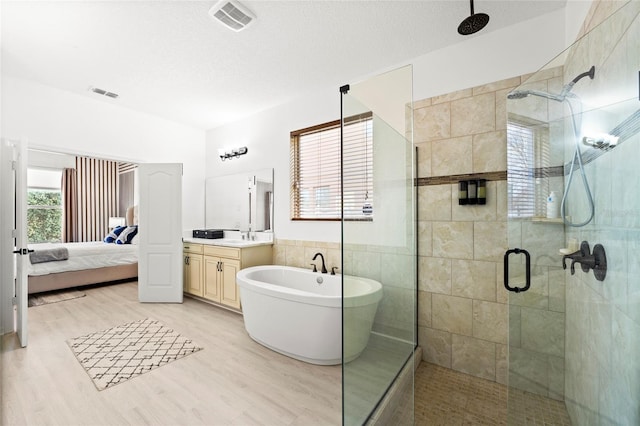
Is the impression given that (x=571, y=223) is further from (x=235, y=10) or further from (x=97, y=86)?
(x=97, y=86)

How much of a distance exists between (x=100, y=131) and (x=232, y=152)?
171 cm

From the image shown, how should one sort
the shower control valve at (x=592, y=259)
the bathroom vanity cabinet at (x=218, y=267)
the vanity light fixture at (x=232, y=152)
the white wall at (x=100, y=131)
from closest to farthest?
1. the shower control valve at (x=592, y=259)
2. the white wall at (x=100, y=131)
3. the bathroom vanity cabinet at (x=218, y=267)
4. the vanity light fixture at (x=232, y=152)

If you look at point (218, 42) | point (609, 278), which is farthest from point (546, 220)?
point (218, 42)

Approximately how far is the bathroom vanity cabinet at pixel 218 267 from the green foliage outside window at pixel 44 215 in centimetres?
475

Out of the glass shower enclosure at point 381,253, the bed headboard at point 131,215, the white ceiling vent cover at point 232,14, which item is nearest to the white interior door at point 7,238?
the white ceiling vent cover at point 232,14

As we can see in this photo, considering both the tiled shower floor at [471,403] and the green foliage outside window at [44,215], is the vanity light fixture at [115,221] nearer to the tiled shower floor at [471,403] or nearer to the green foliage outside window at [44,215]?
the green foliage outside window at [44,215]

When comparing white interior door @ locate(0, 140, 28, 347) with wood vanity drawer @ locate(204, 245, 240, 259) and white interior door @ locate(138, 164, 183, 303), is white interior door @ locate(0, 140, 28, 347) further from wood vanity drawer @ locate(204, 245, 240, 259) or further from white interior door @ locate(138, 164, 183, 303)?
wood vanity drawer @ locate(204, 245, 240, 259)

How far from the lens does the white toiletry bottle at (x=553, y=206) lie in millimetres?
1406

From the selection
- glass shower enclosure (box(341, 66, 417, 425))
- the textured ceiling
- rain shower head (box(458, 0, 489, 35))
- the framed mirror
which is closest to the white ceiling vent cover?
the textured ceiling

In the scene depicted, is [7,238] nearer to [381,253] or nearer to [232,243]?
[232,243]

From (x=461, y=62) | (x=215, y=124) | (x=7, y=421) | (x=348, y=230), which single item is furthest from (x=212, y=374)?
(x=215, y=124)

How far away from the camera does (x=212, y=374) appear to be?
2.10 m

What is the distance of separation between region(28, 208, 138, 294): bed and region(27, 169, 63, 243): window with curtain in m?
2.32

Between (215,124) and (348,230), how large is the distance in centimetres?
406
